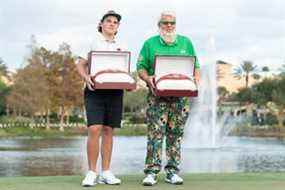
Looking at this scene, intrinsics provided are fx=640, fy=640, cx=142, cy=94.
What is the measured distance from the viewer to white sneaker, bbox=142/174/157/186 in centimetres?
631

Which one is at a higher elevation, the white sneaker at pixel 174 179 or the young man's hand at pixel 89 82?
the young man's hand at pixel 89 82

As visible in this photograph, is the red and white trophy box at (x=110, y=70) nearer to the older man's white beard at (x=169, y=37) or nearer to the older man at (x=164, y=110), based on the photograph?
the older man at (x=164, y=110)

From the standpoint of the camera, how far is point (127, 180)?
6.83 m

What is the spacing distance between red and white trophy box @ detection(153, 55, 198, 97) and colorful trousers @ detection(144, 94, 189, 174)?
244mm

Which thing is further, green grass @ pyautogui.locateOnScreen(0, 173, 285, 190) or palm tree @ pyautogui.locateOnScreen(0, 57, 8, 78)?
palm tree @ pyautogui.locateOnScreen(0, 57, 8, 78)

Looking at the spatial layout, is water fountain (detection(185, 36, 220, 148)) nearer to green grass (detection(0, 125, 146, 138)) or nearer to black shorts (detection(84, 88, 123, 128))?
green grass (detection(0, 125, 146, 138))

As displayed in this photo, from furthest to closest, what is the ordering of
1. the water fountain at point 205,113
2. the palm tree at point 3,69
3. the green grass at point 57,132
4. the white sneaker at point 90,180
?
the palm tree at point 3,69 → the green grass at point 57,132 → the water fountain at point 205,113 → the white sneaker at point 90,180

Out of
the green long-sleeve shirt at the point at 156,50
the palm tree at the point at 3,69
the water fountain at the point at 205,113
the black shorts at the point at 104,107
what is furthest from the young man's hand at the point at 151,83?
the palm tree at the point at 3,69

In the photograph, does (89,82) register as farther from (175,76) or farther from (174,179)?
(174,179)

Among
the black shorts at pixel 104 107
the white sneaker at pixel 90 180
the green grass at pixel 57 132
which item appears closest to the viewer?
the white sneaker at pixel 90 180

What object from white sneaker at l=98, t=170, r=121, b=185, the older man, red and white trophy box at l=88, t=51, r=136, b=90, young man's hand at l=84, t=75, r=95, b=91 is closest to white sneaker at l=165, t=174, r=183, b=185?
the older man

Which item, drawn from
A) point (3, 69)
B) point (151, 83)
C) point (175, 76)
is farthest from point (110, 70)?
point (3, 69)

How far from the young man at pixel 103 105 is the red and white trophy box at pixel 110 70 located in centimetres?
12

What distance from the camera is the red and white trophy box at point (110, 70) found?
6.18 metres
